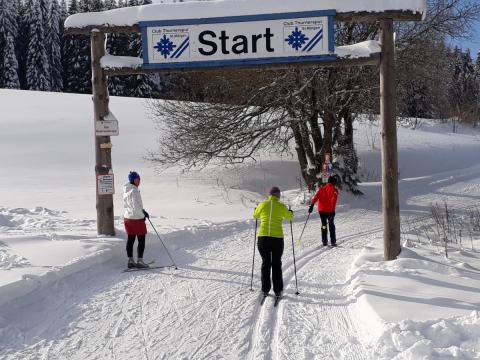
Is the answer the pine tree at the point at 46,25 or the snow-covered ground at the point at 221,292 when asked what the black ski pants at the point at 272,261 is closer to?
the snow-covered ground at the point at 221,292

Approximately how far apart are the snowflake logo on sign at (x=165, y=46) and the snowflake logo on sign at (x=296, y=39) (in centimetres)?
218

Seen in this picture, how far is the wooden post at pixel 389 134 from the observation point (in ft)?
28.5

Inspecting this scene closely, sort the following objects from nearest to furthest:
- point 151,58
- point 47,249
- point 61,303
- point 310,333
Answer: point 310,333, point 61,303, point 47,249, point 151,58

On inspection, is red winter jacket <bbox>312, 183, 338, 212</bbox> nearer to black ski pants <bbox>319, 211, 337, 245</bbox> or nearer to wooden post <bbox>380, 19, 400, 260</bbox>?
black ski pants <bbox>319, 211, 337, 245</bbox>

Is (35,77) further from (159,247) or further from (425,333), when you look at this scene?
(425,333)

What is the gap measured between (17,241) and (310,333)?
6054 mm

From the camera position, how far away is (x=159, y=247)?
10219mm

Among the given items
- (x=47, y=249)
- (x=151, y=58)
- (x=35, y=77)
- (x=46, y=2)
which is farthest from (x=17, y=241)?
(x=46, y=2)

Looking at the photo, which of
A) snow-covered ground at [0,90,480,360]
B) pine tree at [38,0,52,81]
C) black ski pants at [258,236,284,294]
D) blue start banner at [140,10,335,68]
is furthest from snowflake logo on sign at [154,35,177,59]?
pine tree at [38,0,52,81]

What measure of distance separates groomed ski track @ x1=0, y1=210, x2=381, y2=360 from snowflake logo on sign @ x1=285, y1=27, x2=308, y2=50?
401cm

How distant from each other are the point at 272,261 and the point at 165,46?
475 cm

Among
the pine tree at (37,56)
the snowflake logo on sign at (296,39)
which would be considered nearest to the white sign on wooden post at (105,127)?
the snowflake logo on sign at (296,39)

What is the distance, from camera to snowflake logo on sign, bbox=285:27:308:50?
9.01 meters

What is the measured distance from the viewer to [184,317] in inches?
239
